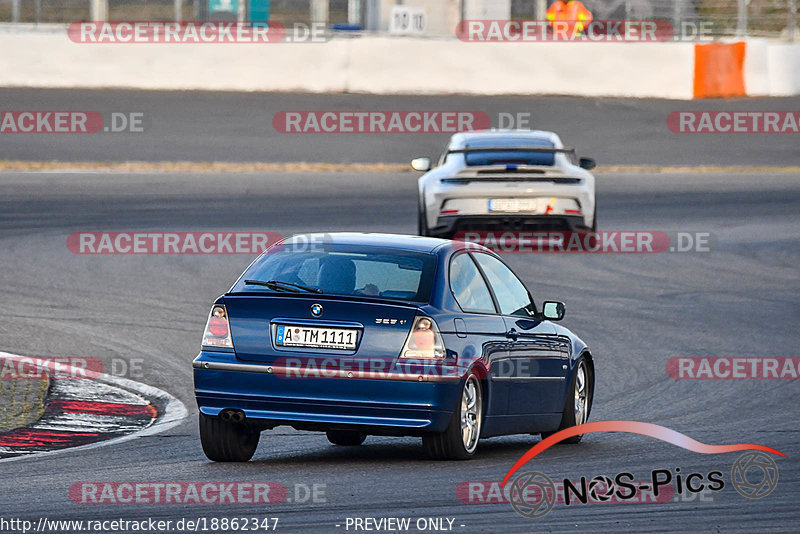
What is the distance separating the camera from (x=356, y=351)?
8.08 metres

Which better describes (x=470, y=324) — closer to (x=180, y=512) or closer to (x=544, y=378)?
(x=544, y=378)

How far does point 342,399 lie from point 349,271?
85 centimetres

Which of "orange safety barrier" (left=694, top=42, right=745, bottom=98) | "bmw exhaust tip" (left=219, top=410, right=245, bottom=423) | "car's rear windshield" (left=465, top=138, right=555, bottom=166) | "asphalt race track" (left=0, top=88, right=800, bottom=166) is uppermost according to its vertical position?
"bmw exhaust tip" (left=219, top=410, right=245, bottom=423)

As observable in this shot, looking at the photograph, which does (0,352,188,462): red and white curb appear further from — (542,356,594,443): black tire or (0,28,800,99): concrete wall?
(0,28,800,99): concrete wall

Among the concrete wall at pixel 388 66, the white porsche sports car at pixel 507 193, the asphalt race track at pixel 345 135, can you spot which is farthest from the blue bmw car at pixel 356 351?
the concrete wall at pixel 388 66

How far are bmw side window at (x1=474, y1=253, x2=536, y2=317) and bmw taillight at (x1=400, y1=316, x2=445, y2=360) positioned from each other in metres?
1.08

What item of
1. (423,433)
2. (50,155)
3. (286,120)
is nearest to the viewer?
(423,433)

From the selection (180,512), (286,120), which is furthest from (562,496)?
(286,120)

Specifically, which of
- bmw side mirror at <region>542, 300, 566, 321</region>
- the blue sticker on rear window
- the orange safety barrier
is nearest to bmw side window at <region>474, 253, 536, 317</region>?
bmw side mirror at <region>542, 300, 566, 321</region>

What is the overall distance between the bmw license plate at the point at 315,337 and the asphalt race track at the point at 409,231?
668 mm

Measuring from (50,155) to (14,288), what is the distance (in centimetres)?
1170

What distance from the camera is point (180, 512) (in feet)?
22.1

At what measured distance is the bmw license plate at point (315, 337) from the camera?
26.6ft

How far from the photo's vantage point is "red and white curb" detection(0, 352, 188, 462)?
9.41 metres
